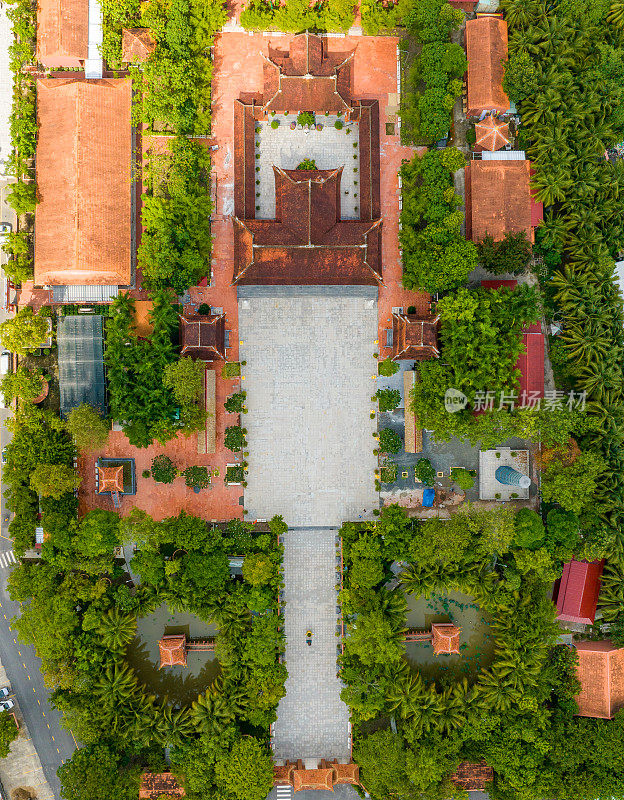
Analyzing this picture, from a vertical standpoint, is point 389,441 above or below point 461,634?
above

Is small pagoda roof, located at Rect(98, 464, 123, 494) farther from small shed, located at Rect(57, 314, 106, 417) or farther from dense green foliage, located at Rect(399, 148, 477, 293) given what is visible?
dense green foliage, located at Rect(399, 148, 477, 293)

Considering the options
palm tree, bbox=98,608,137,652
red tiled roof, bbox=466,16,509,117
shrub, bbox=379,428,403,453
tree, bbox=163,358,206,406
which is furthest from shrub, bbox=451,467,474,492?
red tiled roof, bbox=466,16,509,117

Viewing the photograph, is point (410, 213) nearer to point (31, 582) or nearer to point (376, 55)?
point (376, 55)

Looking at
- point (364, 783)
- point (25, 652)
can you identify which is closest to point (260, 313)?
point (25, 652)

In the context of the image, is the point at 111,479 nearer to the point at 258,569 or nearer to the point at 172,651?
the point at 258,569

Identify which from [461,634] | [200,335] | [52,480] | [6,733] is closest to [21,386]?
[52,480]

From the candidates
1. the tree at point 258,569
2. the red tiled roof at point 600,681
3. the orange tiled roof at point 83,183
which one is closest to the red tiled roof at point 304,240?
the orange tiled roof at point 83,183

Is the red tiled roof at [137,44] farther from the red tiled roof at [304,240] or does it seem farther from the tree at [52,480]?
the tree at [52,480]
